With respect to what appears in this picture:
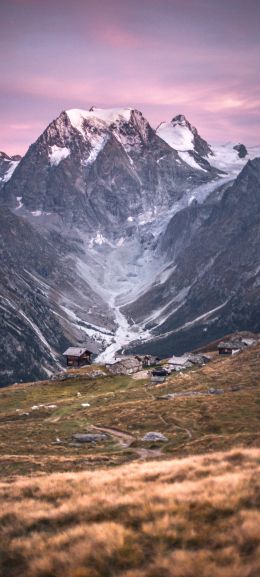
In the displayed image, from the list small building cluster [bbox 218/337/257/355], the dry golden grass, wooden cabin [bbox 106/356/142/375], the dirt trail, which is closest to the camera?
the dry golden grass

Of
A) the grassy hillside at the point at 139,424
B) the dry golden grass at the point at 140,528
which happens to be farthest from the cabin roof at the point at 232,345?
the dry golden grass at the point at 140,528

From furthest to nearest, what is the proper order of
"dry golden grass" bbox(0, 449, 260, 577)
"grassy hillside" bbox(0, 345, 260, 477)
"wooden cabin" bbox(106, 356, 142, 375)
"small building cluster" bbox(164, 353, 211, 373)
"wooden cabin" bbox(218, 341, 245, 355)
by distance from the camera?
"wooden cabin" bbox(218, 341, 245, 355)
"wooden cabin" bbox(106, 356, 142, 375)
"small building cluster" bbox(164, 353, 211, 373)
"grassy hillside" bbox(0, 345, 260, 477)
"dry golden grass" bbox(0, 449, 260, 577)

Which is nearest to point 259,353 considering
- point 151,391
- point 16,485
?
point 151,391

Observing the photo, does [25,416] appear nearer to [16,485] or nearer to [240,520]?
[16,485]

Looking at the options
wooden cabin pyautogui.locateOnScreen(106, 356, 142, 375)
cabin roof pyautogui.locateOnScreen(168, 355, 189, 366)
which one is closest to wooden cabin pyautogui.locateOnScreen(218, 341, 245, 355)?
cabin roof pyautogui.locateOnScreen(168, 355, 189, 366)

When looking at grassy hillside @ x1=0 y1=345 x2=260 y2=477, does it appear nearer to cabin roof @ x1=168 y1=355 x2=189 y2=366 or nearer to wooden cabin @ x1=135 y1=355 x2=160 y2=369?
cabin roof @ x1=168 y1=355 x2=189 y2=366

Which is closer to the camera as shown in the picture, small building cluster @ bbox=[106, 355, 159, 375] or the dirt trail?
the dirt trail

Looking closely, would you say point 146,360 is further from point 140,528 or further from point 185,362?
point 140,528

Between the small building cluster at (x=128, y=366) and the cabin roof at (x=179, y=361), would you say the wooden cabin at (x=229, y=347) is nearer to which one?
the cabin roof at (x=179, y=361)
